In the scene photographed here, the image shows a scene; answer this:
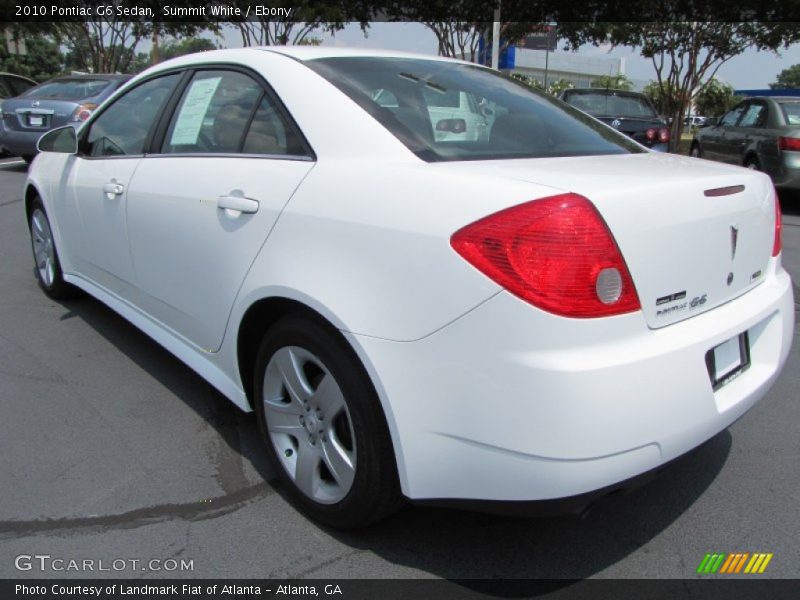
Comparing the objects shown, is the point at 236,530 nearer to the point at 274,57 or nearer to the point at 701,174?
the point at 274,57

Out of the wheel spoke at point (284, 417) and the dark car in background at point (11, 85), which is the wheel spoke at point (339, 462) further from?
the dark car in background at point (11, 85)

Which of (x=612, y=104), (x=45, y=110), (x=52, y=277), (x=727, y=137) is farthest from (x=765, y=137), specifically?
(x=45, y=110)

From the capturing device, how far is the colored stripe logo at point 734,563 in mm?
2146

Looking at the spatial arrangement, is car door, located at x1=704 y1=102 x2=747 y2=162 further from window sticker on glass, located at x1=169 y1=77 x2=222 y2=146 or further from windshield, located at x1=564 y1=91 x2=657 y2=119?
window sticker on glass, located at x1=169 y1=77 x2=222 y2=146

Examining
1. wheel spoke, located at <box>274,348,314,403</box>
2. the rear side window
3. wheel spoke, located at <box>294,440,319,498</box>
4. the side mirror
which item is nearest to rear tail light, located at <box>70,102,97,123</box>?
the rear side window

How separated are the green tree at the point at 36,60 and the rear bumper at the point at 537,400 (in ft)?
182

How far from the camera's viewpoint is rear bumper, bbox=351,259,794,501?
1676mm

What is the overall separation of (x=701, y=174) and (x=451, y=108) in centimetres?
90

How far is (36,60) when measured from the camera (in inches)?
2290

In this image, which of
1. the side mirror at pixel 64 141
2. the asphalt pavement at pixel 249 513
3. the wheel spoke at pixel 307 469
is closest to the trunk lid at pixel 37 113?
the side mirror at pixel 64 141

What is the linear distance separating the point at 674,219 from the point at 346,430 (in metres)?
1.18

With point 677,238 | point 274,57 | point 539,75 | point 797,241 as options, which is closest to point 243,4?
point 797,241

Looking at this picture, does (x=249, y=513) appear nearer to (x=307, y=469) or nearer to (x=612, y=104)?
(x=307, y=469)

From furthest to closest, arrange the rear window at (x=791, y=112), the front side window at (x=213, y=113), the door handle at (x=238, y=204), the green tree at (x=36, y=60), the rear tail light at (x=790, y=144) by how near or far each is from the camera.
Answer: the green tree at (x=36, y=60)
the rear window at (x=791, y=112)
the rear tail light at (x=790, y=144)
the front side window at (x=213, y=113)
the door handle at (x=238, y=204)
